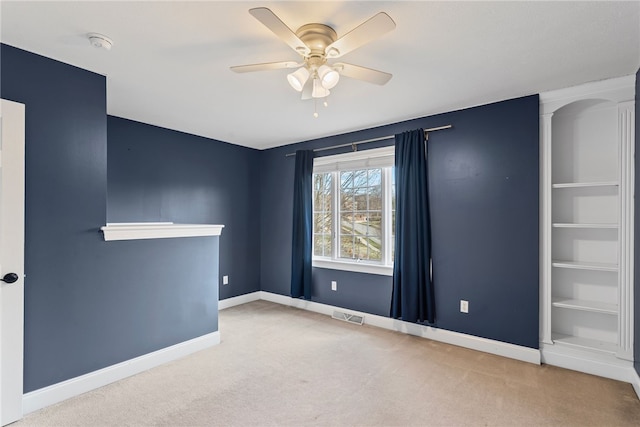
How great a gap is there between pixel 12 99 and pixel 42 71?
0.97ft

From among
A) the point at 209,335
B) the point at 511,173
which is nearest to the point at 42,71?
the point at 209,335

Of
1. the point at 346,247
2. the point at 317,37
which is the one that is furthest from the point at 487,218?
the point at 317,37

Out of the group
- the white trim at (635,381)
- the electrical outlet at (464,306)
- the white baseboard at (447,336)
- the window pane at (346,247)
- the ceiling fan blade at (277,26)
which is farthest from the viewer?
the window pane at (346,247)

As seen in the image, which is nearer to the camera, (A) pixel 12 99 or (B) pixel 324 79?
(B) pixel 324 79

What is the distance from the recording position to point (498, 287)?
3188mm

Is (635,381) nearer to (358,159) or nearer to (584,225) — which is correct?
(584,225)

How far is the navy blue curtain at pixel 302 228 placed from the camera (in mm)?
4609

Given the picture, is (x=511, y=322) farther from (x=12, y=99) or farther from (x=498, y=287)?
(x=12, y=99)

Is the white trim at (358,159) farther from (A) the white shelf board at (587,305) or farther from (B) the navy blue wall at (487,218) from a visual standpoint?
(A) the white shelf board at (587,305)

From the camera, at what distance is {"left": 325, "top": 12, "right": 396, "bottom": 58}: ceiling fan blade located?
1.51 m

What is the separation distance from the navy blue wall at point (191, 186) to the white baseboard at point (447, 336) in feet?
4.22

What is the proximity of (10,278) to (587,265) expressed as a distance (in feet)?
13.9

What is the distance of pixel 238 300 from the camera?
4.94 m

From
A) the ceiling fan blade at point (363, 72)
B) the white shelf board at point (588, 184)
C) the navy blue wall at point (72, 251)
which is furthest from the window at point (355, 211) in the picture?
the navy blue wall at point (72, 251)
